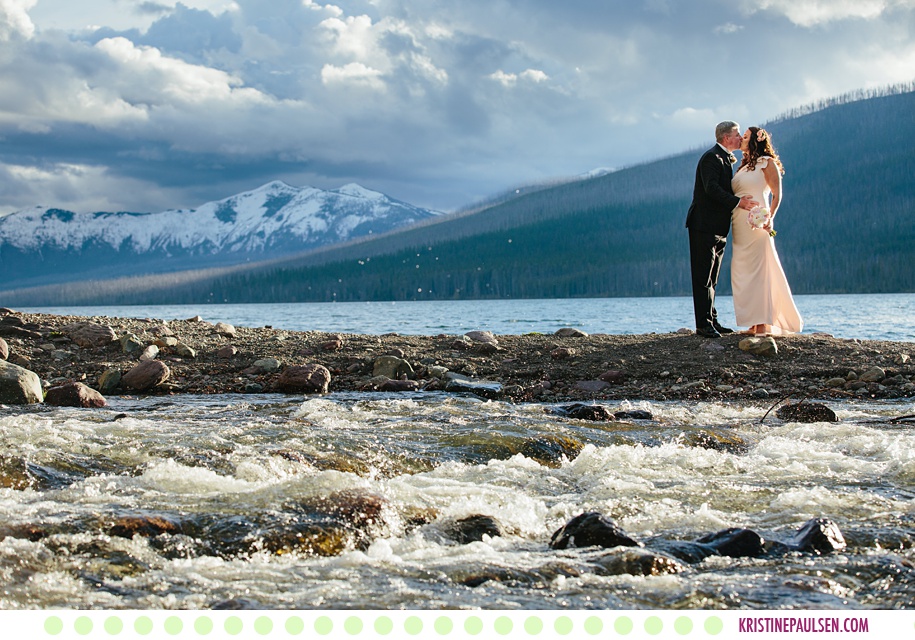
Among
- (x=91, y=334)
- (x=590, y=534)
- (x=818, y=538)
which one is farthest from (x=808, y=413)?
(x=91, y=334)

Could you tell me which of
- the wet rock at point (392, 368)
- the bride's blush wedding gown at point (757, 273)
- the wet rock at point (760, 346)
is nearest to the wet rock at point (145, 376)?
the wet rock at point (392, 368)

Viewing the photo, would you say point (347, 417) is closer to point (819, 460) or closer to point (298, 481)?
point (298, 481)

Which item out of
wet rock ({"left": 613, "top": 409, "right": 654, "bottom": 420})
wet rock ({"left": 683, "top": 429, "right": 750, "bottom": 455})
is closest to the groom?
wet rock ({"left": 613, "top": 409, "right": 654, "bottom": 420})

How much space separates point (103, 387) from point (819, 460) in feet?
34.0

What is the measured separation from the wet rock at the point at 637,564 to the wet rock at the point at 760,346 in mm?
9634

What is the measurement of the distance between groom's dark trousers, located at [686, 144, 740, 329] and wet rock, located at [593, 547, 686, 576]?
10.5 m

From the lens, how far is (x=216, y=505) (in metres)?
5.94

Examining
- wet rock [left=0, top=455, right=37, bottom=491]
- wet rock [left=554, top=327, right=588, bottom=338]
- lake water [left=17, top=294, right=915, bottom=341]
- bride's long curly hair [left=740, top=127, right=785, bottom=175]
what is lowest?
lake water [left=17, top=294, right=915, bottom=341]

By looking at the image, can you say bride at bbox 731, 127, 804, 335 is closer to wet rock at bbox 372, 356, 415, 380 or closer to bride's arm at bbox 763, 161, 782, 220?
bride's arm at bbox 763, 161, 782, 220

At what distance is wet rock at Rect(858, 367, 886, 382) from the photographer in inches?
501

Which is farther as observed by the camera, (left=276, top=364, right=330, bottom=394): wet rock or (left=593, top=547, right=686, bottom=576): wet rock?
(left=276, top=364, right=330, bottom=394): wet rock

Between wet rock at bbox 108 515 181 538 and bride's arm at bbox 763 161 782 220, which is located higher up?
bride's arm at bbox 763 161 782 220

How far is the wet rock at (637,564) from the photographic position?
15.8ft

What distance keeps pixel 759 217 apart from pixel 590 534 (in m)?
10.8
